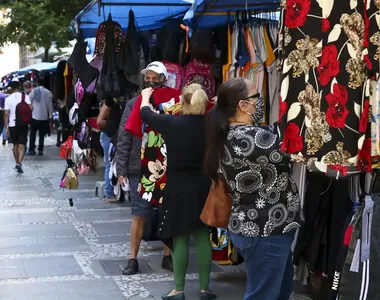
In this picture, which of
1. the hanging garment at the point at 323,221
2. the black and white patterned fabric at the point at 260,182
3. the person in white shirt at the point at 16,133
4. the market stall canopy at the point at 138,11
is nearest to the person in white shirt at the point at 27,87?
the person in white shirt at the point at 16,133

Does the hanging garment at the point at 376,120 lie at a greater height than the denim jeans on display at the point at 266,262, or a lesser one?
greater

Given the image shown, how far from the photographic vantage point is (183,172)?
16.8 ft

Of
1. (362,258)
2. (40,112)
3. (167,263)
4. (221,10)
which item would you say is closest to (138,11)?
(221,10)

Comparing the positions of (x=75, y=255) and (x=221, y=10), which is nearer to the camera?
(x=221, y=10)

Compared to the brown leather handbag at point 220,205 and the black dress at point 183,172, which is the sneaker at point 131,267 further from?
the brown leather handbag at point 220,205

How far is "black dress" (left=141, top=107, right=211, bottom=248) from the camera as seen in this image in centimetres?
505

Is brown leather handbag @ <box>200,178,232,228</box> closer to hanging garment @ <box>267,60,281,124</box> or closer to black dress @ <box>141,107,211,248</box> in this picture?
black dress @ <box>141,107,211,248</box>

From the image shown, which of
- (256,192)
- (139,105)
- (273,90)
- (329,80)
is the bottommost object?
(256,192)

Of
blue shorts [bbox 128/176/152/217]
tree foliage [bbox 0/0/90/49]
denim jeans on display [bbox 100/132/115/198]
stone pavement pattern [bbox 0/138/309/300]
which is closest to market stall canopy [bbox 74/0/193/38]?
denim jeans on display [bbox 100/132/115/198]

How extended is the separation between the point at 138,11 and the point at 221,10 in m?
2.24

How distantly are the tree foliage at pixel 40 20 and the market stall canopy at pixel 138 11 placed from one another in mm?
5532

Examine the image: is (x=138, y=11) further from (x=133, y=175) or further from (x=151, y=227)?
(x=151, y=227)

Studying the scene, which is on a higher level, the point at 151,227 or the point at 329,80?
the point at 329,80

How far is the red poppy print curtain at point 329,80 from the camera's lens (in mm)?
3465
